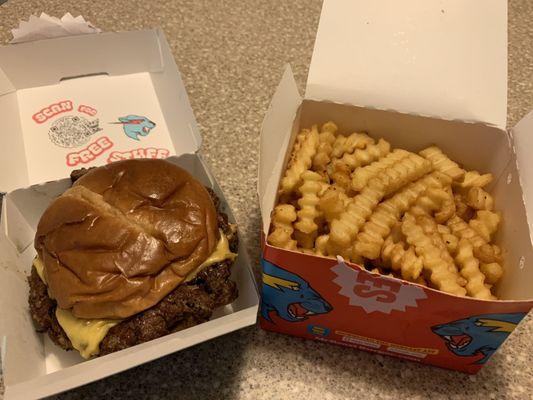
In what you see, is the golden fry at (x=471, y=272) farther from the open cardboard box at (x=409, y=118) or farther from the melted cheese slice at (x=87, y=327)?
the melted cheese slice at (x=87, y=327)

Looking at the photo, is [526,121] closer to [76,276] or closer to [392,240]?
[392,240]

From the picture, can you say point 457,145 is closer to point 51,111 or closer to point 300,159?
point 300,159

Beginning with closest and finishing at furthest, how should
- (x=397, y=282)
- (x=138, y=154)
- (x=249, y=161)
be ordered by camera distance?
(x=397, y=282), (x=138, y=154), (x=249, y=161)

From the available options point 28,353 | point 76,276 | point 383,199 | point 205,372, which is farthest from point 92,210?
point 383,199

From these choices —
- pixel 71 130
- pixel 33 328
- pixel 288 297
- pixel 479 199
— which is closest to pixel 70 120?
pixel 71 130

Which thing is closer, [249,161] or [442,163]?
[442,163]

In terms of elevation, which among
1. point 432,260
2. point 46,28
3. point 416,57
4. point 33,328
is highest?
point 416,57

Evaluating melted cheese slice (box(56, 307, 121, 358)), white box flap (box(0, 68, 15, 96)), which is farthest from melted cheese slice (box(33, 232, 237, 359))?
white box flap (box(0, 68, 15, 96))
